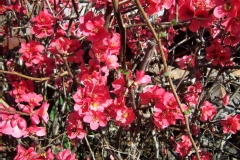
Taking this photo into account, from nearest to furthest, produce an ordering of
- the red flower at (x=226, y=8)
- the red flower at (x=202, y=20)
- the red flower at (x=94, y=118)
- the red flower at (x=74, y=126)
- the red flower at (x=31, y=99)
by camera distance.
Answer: the red flower at (x=226, y=8)
the red flower at (x=202, y=20)
the red flower at (x=94, y=118)
the red flower at (x=74, y=126)
the red flower at (x=31, y=99)

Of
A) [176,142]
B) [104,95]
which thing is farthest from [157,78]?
[104,95]

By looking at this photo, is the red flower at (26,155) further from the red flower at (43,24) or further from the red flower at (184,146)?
the red flower at (184,146)

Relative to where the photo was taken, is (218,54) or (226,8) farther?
(218,54)

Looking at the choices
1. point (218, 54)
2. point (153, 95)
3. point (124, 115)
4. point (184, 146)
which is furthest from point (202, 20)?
point (184, 146)

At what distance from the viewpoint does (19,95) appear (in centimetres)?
204

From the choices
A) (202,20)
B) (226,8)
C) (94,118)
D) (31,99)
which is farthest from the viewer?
(31,99)

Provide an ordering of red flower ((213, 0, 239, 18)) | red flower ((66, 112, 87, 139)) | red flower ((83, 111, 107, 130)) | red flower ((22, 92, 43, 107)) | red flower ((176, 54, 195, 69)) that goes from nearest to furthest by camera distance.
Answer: red flower ((213, 0, 239, 18)) → red flower ((83, 111, 107, 130)) → red flower ((66, 112, 87, 139)) → red flower ((22, 92, 43, 107)) → red flower ((176, 54, 195, 69))

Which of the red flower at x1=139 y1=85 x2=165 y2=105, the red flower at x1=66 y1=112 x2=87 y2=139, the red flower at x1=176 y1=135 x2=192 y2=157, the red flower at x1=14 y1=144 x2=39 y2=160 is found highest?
the red flower at x1=139 y1=85 x2=165 y2=105

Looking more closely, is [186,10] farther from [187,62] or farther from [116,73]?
[187,62]

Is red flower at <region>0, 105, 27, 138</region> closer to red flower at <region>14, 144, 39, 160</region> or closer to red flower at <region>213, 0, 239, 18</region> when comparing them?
red flower at <region>14, 144, 39, 160</region>

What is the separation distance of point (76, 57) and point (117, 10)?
518 millimetres

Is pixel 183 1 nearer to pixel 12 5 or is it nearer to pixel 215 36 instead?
pixel 215 36

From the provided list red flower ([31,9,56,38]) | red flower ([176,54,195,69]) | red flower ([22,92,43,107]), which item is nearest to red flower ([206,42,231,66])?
red flower ([176,54,195,69])

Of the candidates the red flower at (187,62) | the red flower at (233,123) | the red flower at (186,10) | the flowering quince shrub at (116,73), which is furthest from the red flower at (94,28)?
the red flower at (233,123)
